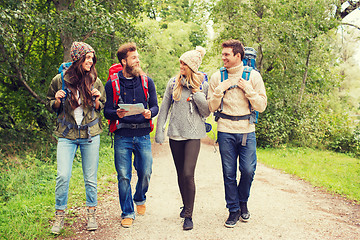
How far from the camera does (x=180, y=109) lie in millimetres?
4219

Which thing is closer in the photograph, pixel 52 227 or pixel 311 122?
pixel 52 227

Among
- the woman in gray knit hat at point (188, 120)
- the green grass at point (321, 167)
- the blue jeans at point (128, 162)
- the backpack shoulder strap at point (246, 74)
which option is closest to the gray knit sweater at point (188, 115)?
the woman in gray knit hat at point (188, 120)

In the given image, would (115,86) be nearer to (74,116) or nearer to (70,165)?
(74,116)

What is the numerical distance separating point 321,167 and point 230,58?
6799 mm

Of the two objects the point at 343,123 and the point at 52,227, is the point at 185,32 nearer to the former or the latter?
the point at 343,123

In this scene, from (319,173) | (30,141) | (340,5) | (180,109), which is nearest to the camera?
(180,109)

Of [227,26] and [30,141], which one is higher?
[227,26]

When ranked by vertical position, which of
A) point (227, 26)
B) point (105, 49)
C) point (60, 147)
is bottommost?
point (60, 147)

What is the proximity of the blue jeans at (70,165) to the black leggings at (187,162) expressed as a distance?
1.03 m

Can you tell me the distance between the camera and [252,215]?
473cm

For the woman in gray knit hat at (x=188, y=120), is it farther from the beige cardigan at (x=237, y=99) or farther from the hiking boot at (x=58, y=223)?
the hiking boot at (x=58, y=223)

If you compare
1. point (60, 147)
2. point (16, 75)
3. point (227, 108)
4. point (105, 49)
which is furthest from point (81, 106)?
point (105, 49)

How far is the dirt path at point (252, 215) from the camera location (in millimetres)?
4078

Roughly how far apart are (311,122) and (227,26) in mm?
5202
